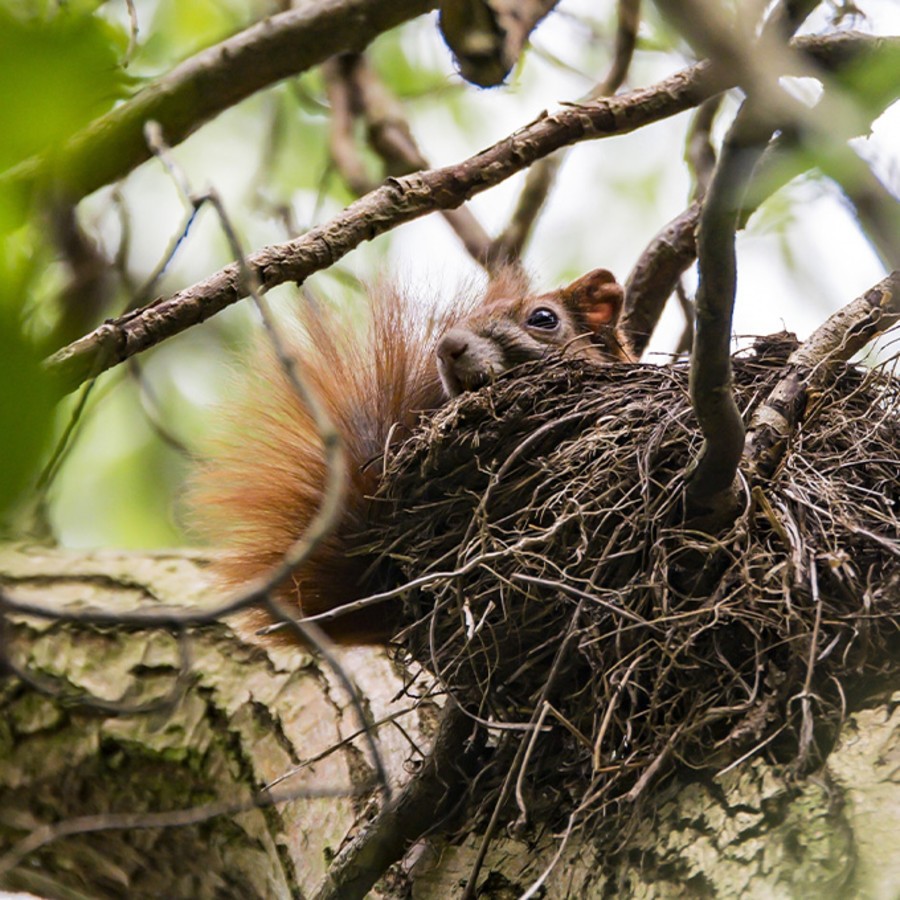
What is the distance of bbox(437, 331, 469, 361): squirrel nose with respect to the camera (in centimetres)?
294

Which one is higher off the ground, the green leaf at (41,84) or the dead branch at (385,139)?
the dead branch at (385,139)

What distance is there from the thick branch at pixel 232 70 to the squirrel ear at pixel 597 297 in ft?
3.47

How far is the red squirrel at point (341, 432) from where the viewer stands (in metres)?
2.58

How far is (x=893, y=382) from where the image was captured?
2.28 m

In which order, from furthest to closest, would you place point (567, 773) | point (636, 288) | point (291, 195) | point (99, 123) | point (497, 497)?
point (291, 195)
point (636, 288)
point (99, 123)
point (497, 497)
point (567, 773)

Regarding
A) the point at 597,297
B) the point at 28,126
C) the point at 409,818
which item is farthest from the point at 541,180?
the point at 28,126

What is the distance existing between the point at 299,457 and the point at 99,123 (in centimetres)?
89

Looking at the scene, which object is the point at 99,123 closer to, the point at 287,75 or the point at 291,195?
the point at 287,75

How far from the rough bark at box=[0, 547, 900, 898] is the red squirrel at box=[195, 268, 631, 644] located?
344 mm

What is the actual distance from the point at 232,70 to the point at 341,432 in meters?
0.93

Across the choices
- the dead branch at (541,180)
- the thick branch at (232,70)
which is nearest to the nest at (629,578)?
the thick branch at (232,70)

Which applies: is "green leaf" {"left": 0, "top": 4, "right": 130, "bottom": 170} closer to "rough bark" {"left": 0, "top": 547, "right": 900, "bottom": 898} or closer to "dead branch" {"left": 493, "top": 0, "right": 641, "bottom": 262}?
"rough bark" {"left": 0, "top": 547, "right": 900, "bottom": 898}

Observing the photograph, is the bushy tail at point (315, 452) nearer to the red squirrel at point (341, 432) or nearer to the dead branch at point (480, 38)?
the red squirrel at point (341, 432)

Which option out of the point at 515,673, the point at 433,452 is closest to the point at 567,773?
the point at 515,673
